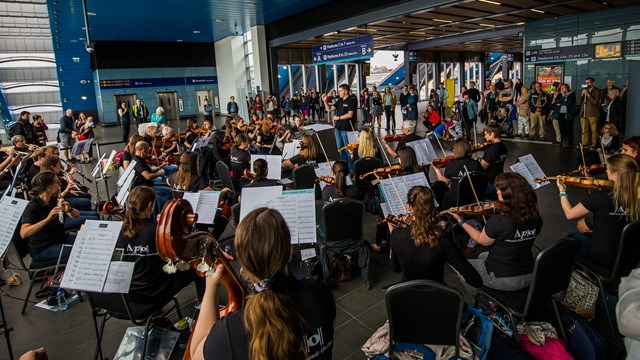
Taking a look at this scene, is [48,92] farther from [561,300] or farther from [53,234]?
[561,300]

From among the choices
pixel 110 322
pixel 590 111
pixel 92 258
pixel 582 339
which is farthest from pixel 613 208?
pixel 590 111

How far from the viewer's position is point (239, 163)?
21.0 ft

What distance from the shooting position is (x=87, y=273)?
250cm

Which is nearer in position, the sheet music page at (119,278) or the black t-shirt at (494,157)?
the sheet music page at (119,278)

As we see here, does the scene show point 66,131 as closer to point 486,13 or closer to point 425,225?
point 425,225

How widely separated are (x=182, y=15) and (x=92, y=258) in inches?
546

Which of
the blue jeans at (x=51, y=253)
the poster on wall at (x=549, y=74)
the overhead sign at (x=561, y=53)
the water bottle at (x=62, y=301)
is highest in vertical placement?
the overhead sign at (x=561, y=53)

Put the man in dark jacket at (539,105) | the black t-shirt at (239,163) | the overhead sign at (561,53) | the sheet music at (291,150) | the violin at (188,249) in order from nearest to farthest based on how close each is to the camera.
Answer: the violin at (188,249) → the black t-shirt at (239,163) → the sheet music at (291,150) → the man in dark jacket at (539,105) → the overhead sign at (561,53)

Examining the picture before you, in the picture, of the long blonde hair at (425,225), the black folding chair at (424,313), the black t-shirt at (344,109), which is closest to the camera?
the black folding chair at (424,313)

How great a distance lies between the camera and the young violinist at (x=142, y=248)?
2.97m

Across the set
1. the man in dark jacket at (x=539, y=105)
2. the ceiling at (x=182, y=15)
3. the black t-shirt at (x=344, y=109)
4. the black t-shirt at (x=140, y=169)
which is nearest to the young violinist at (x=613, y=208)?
the black t-shirt at (x=140, y=169)

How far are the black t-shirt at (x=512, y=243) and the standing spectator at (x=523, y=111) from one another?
10.2 m

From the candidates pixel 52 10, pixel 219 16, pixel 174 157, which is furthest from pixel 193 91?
pixel 174 157

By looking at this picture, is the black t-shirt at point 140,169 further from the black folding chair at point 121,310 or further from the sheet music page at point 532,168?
the sheet music page at point 532,168
